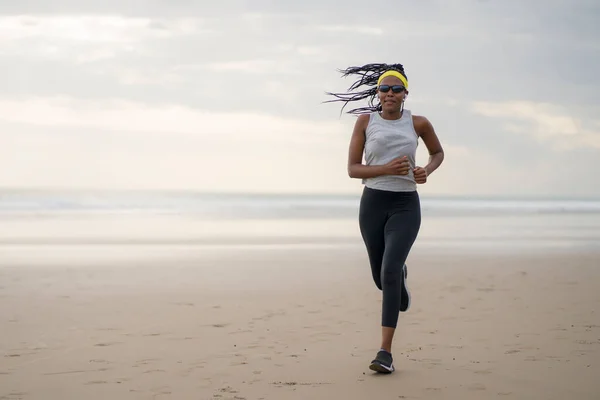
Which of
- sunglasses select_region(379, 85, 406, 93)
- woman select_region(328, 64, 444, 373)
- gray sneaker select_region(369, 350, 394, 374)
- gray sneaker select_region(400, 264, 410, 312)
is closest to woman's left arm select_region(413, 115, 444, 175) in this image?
woman select_region(328, 64, 444, 373)

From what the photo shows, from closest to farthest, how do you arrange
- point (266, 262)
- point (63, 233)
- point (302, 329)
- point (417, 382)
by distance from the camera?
point (417, 382)
point (302, 329)
point (266, 262)
point (63, 233)

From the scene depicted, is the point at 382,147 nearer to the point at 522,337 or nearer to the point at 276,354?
the point at 276,354

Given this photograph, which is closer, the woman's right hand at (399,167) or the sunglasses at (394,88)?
the woman's right hand at (399,167)

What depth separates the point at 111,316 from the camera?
305 inches

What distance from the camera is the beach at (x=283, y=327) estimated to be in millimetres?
5066

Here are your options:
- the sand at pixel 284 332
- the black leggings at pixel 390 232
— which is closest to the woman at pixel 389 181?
the black leggings at pixel 390 232

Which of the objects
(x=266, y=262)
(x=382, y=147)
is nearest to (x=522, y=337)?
(x=382, y=147)

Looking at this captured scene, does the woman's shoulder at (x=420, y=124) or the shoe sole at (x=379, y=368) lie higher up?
the woman's shoulder at (x=420, y=124)

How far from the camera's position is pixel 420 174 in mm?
5113

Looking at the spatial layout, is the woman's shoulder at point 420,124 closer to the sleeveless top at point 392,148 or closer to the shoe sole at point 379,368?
the sleeveless top at point 392,148

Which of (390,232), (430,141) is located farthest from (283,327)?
(430,141)

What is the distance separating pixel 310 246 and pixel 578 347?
1040cm

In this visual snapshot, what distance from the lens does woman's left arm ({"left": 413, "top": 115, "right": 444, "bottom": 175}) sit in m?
5.40

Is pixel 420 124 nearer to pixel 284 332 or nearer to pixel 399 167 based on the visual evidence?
pixel 399 167
